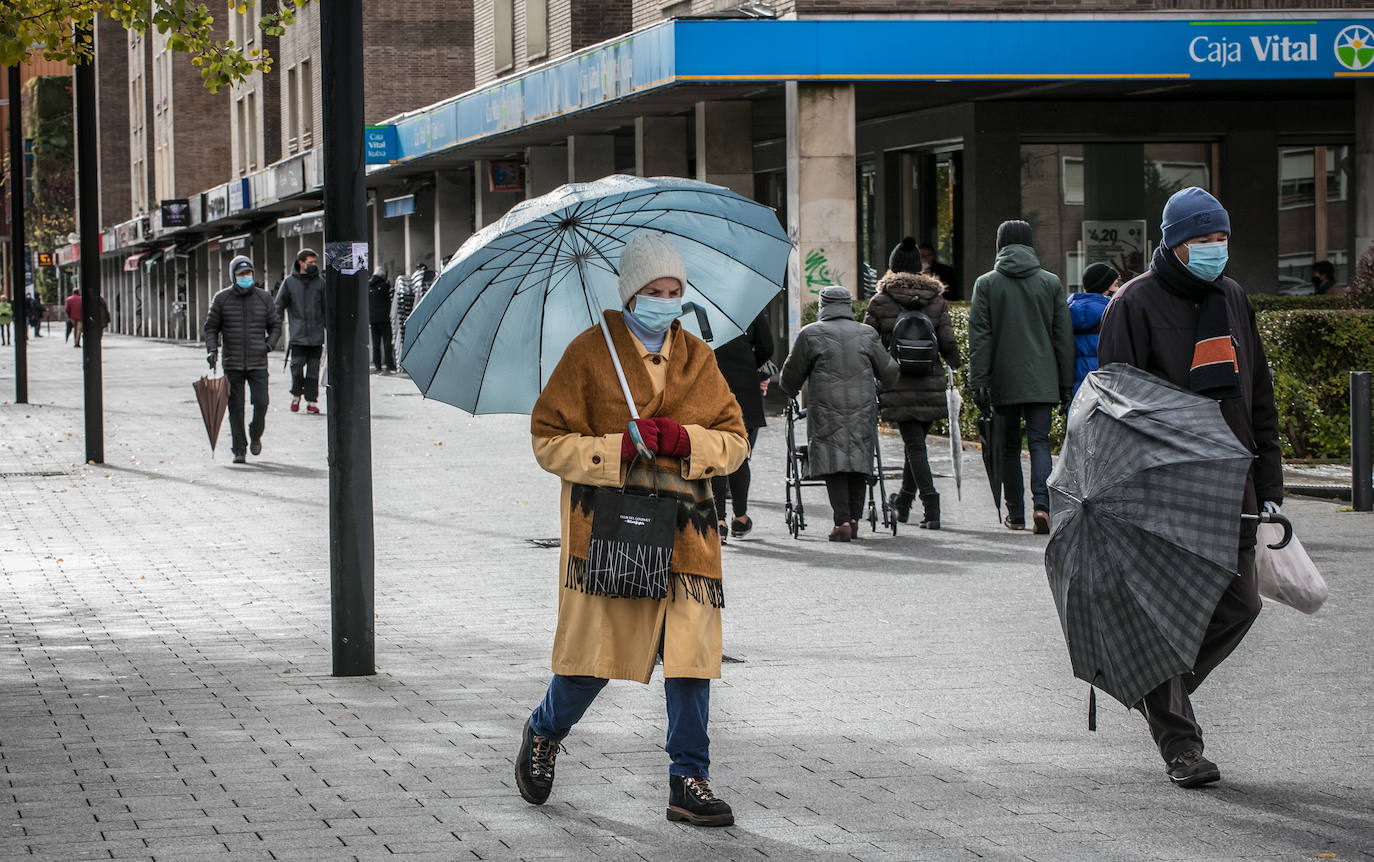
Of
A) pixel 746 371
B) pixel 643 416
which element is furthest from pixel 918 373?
pixel 643 416

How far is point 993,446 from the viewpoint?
1202 cm

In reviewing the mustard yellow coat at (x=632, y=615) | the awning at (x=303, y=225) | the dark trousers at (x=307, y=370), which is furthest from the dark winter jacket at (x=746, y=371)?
the awning at (x=303, y=225)

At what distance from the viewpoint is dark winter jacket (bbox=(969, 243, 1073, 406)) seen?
11.6 metres

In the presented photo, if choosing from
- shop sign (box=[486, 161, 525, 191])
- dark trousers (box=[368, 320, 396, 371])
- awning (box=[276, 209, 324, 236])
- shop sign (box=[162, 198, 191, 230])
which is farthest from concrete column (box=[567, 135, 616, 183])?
shop sign (box=[162, 198, 191, 230])

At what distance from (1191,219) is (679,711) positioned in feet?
7.13

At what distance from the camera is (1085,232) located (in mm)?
25859

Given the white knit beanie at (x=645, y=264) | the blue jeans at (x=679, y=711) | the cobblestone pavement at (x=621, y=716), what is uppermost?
the white knit beanie at (x=645, y=264)

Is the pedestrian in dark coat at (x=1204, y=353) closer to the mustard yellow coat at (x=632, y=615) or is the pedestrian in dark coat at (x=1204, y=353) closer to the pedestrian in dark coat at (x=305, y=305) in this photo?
the mustard yellow coat at (x=632, y=615)

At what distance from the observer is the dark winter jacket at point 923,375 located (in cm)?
1195

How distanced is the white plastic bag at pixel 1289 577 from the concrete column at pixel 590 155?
80.1 ft

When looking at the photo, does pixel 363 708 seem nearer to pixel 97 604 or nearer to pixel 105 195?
pixel 97 604

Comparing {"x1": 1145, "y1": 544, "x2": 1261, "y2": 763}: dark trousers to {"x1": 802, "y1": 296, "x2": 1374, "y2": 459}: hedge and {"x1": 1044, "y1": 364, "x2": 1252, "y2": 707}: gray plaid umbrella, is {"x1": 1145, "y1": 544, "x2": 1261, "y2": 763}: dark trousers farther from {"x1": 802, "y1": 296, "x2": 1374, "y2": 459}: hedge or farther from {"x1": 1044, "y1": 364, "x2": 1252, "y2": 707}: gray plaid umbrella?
{"x1": 802, "y1": 296, "x2": 1374, "y2": 459}: hedge

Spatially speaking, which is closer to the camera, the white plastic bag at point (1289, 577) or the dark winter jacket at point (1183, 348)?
the white plastic bag at point (1289, 577)

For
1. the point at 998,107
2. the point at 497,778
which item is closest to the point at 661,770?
the point at 497,778
